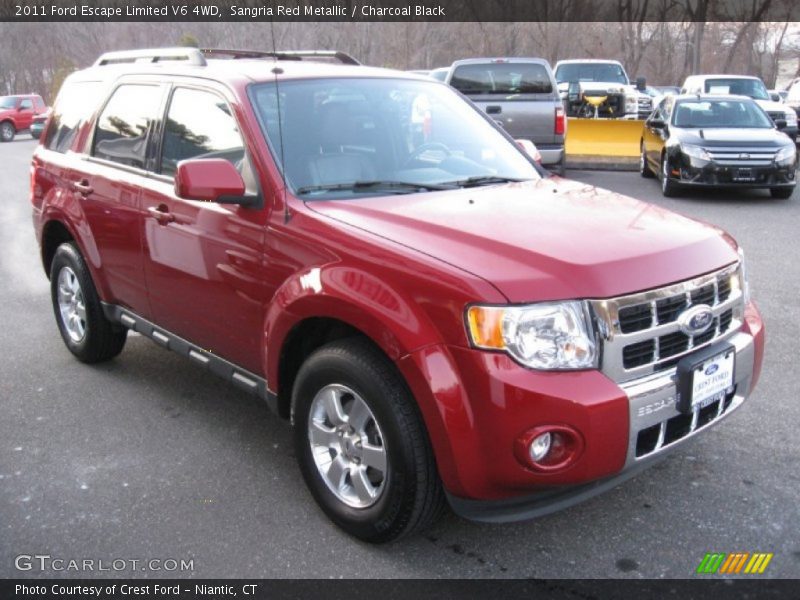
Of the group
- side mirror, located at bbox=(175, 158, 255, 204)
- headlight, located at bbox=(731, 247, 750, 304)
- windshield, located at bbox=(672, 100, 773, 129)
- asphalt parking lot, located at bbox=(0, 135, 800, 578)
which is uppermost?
side mirror, located at bbox=(175, 158, 255, 204)

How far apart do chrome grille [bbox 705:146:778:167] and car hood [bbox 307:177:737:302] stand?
8.38 metres

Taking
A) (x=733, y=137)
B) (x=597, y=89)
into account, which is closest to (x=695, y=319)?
(x=733, y=137)

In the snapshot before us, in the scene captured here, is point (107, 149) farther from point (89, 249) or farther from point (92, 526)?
point (92, 526)

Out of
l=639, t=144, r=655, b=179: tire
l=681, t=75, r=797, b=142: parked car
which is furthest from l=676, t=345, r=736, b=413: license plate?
l=681, t=75, r=797, b=142: parked car

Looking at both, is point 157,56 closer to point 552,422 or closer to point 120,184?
point 120,184

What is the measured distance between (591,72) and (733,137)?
915 cm

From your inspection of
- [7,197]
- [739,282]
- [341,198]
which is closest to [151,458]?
[341,198]

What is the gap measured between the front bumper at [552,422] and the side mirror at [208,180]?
1320mm

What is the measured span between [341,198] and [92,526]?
67.4 inches

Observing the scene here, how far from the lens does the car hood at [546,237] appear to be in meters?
2.77

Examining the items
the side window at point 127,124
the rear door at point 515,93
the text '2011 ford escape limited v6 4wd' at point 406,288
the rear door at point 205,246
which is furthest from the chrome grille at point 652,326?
the rear door at point 515,93

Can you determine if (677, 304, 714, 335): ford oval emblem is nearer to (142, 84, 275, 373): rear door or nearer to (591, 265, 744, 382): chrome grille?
(591, 265, 744, 382): chrome grille

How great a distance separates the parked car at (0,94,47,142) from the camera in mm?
32094

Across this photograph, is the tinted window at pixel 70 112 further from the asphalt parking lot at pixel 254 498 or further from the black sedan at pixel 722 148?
the black sedan at pixel 722 148
